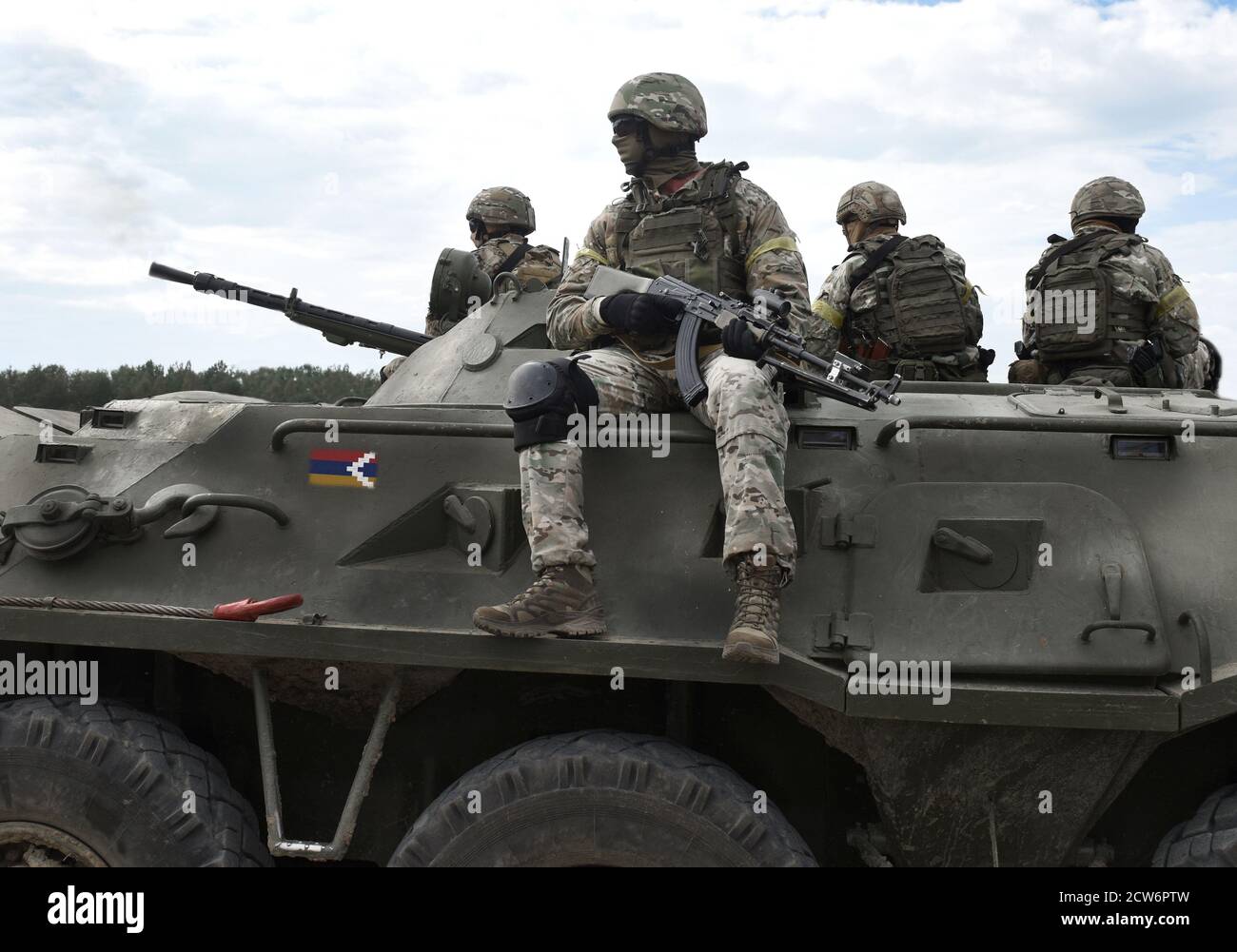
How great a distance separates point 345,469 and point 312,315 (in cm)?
356

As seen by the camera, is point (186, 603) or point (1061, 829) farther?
point (186, 603)

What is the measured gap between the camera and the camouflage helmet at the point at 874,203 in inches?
320

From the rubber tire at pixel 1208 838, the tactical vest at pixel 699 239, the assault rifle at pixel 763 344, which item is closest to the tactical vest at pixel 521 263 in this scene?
the tactical vest at pixel 699 239

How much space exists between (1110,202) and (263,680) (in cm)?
534

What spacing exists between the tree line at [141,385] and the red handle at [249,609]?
11194 mm

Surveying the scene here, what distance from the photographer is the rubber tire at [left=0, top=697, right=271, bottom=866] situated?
454 cm

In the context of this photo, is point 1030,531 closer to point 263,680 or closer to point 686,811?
point 686,811

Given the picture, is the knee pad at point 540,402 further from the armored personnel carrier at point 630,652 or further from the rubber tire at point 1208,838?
the rubber tire at point 1208,838

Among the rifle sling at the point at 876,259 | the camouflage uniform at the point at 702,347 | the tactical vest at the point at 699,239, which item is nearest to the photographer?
the camouflage uniform at the point at 702,347

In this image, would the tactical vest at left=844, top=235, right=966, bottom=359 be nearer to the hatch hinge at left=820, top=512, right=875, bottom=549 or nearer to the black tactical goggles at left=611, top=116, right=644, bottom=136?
the black tactical goggles at left=611, top=116, right=644, bottom=136
